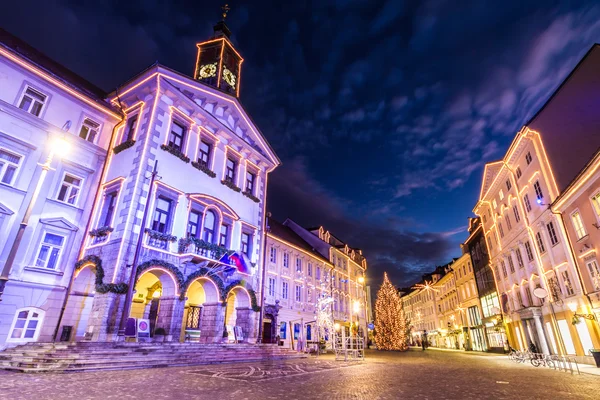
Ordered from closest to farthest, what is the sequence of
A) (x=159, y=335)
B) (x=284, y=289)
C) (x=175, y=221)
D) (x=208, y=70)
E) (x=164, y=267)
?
(x=159, y=335), (x=164, y=267), (x=175, y=221), (x=208, y=70), (x=284, y=289)

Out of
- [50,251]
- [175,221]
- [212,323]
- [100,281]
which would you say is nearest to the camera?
[100,281]

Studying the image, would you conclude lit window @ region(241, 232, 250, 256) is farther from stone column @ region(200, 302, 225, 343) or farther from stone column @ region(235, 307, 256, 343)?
stone column @ region(200, 302, 225, 343)

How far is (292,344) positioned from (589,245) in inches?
980

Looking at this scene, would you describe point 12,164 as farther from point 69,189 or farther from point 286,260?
point 286,260

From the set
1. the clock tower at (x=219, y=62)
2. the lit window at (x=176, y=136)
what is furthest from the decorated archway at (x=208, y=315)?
the clock tower at (x=219, y=62)

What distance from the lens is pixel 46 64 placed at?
19.7m

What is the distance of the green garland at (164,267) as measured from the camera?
52.7 ft

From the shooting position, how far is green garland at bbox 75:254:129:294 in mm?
14672

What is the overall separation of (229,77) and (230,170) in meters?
9.33

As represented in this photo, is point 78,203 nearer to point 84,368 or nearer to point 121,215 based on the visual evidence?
point 121,215

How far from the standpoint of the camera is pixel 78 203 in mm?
17641

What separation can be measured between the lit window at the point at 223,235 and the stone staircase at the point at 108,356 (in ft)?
23.3

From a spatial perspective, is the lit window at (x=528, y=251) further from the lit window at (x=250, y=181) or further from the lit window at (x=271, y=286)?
the lit window at (x=250, y=181)

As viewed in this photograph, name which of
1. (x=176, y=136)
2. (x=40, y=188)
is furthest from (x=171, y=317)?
(x=176, y=136)
